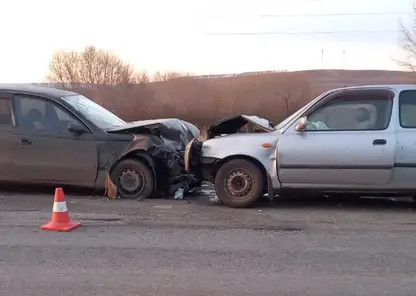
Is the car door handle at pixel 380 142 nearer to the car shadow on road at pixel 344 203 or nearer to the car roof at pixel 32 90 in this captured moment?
the car shadow on road at pixel 344 203

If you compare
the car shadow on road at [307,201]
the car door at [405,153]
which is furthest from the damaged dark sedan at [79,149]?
the car door at [405,153]

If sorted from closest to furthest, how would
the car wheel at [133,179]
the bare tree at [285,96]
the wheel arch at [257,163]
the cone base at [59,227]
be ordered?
the cone base at [59,227] < the wheel arch at [257,163] < the car wheel at [133,179] < the bare tree at [285,96]

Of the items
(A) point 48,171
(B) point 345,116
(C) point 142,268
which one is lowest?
(C) point 142,268

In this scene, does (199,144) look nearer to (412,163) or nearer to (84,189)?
(84,189)

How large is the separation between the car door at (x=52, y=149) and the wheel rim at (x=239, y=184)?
2.21 metres

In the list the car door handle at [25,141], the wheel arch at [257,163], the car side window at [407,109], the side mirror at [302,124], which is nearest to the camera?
the car side window at [407,109]

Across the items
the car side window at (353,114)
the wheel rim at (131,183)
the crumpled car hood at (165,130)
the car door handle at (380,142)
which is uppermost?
the car side window at (353,114)

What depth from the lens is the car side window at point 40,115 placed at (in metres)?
9.28

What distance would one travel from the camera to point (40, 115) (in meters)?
9.39

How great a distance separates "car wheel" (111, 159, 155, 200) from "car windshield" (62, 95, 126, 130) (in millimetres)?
824

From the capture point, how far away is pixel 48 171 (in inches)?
360

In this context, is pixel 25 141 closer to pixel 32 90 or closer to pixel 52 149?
pixel 52 149

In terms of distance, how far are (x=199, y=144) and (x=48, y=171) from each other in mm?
2460

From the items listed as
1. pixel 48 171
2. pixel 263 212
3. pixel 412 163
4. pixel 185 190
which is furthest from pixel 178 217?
pixel 412 163
